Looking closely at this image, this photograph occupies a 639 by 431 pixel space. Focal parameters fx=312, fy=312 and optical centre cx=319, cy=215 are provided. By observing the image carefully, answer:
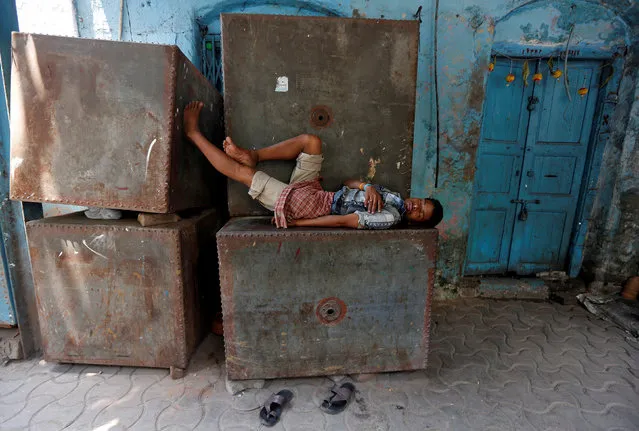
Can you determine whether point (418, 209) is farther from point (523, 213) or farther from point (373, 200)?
point (523, 213)

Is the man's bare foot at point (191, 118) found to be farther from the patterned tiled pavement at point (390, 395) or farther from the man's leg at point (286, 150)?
the patterned tiled pavement at point (390, 395)

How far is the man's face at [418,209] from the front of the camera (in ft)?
8.18

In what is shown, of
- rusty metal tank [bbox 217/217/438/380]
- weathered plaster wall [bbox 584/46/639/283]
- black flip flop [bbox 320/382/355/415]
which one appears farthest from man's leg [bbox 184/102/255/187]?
weathered plaster wall [bbox 584/46/639/283]

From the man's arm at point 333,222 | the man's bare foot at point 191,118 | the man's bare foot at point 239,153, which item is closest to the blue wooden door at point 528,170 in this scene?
the man's arm at point 333,222

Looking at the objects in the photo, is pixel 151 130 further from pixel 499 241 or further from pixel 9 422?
pixel 499 241

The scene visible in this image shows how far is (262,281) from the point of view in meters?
2.12

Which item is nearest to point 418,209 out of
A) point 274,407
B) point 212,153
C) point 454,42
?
point 212,153

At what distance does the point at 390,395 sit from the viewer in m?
2.23

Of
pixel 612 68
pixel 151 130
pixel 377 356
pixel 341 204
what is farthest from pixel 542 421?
pixel 612 68

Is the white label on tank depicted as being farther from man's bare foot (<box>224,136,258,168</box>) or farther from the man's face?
the man's face

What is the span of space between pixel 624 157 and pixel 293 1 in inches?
161

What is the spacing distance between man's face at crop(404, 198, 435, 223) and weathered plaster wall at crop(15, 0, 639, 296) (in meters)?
1.10

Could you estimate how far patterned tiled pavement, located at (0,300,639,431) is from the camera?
1992 mm

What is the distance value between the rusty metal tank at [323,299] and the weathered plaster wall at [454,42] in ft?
5.30
